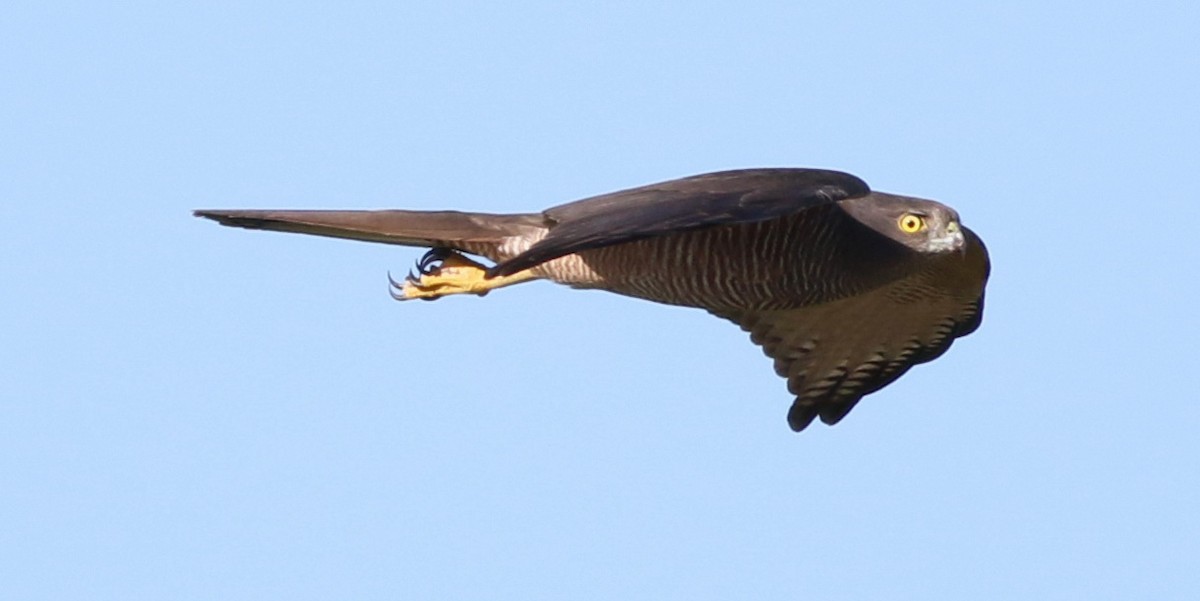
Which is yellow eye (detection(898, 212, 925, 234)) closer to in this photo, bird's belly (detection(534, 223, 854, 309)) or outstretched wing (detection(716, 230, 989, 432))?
bird's belly (detection(534, 223, 854, 309))

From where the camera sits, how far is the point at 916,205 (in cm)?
1116

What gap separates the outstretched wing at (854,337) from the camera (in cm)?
1225

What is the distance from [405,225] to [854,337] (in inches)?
120

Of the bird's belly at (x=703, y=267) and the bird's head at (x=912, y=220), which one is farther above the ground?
the bird's head at (x=912, y=220)

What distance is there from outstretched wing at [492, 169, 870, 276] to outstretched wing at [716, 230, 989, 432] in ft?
6.20

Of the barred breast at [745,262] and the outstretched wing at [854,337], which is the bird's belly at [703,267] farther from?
the outstretched wing at [854,337]

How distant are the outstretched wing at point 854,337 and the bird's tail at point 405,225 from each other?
1762mm

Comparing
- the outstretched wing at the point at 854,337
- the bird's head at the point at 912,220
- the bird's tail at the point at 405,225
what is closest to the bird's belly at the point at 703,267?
the bird's tail at the point at 405,225

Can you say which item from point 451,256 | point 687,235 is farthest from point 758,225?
point 451,256

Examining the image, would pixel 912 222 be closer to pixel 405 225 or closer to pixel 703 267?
pixel 703 267

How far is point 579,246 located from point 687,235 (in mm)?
1584

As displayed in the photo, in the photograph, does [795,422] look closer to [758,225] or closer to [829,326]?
[829,326]

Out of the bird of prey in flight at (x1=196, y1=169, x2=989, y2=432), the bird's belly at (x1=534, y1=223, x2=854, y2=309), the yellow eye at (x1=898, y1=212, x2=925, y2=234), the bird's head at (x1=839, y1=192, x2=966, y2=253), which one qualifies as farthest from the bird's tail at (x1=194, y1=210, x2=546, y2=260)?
the yellow eye at (x1=898, y1=212, x2=925, y2=234)

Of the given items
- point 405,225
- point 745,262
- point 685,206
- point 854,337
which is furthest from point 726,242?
point 854,337
